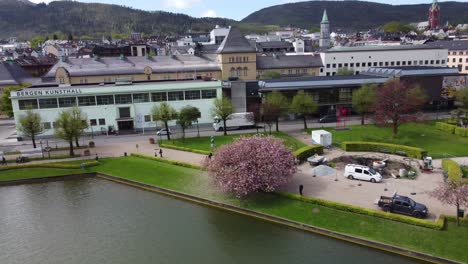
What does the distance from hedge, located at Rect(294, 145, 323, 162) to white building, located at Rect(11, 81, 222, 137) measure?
54.5 ft

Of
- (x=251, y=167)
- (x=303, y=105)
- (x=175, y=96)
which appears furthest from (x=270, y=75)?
(x=251, y=167)

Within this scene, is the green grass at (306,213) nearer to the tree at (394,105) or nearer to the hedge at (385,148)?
the hedge at (385,148)

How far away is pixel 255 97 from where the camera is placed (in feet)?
157

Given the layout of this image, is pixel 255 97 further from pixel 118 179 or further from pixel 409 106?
pixel 118 179

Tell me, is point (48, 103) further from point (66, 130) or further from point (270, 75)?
point (270, 75)

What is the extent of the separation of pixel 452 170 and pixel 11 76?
61838 millimetres

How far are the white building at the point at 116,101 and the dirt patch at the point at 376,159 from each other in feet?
63.6

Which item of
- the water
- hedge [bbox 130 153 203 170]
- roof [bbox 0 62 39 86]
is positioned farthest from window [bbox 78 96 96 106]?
roof [bbox 0 62 39 86]

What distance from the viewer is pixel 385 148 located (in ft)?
110

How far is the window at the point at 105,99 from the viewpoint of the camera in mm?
43406

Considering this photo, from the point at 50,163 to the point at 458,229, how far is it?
→ 99.4 feet

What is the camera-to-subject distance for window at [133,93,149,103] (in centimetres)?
4438

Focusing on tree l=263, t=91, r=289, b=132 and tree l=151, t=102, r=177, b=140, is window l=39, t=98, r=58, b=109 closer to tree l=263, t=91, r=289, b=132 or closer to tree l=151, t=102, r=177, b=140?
tree l=151, t=102, r=177, b=140

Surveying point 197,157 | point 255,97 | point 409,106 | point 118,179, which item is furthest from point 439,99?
point 118,179
